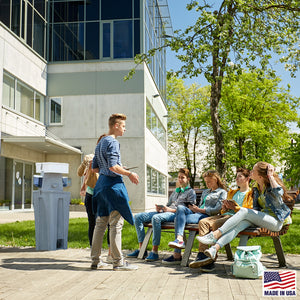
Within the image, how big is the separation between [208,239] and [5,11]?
19268 mm

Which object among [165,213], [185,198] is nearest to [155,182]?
[185,198]

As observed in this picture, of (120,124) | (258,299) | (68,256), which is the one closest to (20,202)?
(68,256)

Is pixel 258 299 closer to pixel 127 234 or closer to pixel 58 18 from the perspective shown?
pixel 127 234

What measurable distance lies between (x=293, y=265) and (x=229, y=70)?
5760 millimetres

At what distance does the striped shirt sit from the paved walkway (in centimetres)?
128

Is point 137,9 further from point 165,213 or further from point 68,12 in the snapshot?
point 165,213

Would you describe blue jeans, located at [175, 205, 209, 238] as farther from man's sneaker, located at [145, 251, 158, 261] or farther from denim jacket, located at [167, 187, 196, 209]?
man's sneaker, located at [145, 251, 158, 261]

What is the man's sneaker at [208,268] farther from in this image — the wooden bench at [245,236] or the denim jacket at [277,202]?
the denim jacket at [277,202]

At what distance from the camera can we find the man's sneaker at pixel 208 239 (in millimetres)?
5438

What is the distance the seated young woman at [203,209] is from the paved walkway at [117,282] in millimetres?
350

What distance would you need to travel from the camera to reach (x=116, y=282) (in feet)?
16.1

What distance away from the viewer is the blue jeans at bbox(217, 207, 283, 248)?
554 cm

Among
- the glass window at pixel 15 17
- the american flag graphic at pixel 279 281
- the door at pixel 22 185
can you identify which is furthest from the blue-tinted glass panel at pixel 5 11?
the american flag graphic at pixel 279 281

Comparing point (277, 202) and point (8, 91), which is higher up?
point (8, 91)
